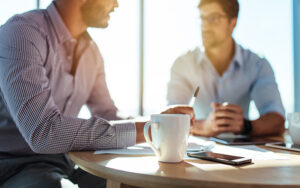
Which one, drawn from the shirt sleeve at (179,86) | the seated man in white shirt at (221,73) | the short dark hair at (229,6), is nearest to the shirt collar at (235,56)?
the seated man in white shirt at (221,73)

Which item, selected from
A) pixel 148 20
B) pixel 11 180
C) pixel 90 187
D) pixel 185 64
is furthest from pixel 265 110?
pixel 148 20

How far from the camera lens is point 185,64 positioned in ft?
6.87

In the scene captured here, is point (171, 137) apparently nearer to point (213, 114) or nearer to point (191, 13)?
point (213, 114)

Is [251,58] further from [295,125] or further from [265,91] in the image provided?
[295,125]

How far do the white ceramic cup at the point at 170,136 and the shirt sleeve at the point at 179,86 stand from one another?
44.8 inches

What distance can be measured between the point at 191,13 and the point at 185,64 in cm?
168

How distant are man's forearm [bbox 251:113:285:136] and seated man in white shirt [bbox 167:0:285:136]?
0.30ft

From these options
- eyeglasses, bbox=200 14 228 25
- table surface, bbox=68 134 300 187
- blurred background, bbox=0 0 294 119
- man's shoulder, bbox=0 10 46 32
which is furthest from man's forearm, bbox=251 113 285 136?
blurred background, bbox=0 0 294 119

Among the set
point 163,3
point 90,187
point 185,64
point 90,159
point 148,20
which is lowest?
point 90,187

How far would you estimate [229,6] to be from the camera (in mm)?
2186

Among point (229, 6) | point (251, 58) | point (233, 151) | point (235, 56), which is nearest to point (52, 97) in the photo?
point (233, 151)

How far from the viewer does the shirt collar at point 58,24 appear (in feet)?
4.30

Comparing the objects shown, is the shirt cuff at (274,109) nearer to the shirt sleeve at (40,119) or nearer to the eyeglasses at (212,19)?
the eyeglasses at (212,19)

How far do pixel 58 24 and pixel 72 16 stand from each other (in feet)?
0.45
